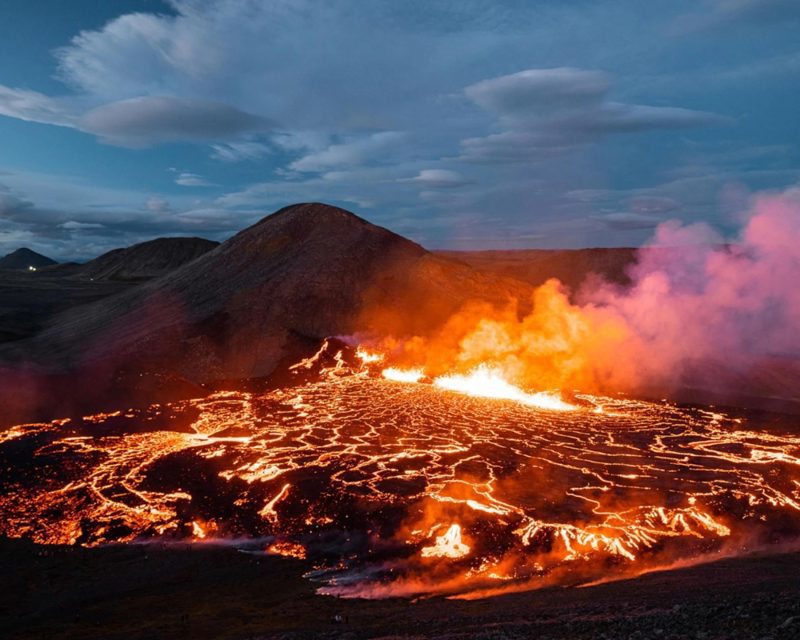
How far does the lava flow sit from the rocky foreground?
1.13 meters

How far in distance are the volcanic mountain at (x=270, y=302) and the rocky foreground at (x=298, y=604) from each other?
2655cm

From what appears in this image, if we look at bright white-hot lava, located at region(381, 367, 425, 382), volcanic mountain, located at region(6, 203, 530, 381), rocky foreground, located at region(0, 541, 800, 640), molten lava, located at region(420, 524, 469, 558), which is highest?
volcanic mountain, located at region(6, 203, 530, 381)

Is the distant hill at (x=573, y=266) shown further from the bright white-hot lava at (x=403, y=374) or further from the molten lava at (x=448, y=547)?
the molten lava at (x=448, y=547)

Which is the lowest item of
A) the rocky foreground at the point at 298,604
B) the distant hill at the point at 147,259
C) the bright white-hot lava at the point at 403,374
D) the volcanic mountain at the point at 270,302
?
the rocky foreground at the point at 298,604

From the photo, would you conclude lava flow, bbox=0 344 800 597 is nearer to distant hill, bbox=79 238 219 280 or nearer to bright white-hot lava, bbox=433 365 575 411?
bright white-hot lava, bbox=433 365 575 411

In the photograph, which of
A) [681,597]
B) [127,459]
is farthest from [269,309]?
[681,597]

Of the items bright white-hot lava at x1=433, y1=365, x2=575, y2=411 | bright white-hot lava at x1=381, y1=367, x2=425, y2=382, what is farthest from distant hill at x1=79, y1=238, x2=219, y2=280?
bright white-hot lava at x1=433, y1=365, x2=575, y2=411

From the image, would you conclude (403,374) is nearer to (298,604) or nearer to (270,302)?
(270,302)

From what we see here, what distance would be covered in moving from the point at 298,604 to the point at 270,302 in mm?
38970

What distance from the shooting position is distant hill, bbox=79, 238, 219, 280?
5610 inches

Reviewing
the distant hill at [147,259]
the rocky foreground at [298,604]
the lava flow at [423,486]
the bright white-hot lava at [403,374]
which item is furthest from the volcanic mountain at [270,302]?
the distant hill at [147,259]

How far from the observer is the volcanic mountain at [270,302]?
1756 inches

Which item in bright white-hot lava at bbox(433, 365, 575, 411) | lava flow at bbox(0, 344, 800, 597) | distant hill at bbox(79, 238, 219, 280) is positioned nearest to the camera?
lava flow at bbox(0, 344, 800, 597)

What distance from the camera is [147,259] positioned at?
5846 inches
